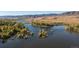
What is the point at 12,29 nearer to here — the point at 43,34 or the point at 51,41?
the point at 43,34

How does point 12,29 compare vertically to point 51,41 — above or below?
above

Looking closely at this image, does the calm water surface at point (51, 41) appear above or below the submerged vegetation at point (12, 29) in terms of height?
below

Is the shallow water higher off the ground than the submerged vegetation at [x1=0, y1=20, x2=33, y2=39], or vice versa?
the submerged vegetation at [x1=0, y1=20, x2=33, y2=39]

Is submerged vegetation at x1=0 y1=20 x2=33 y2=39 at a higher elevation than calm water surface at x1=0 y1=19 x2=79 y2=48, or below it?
higher

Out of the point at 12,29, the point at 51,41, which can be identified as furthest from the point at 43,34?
the point at 12,29
